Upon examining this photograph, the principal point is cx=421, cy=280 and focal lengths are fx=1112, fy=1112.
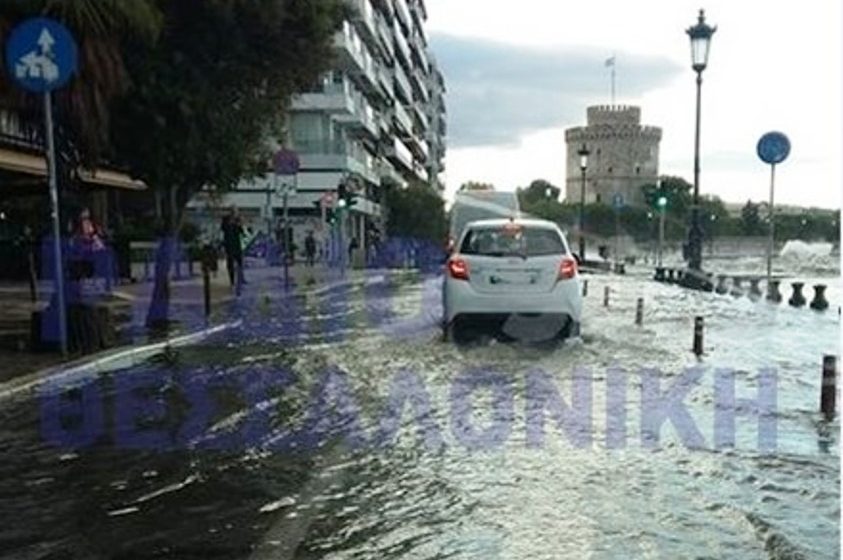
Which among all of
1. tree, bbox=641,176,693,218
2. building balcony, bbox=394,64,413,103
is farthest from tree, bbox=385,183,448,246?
tree, bbox=641,176,693,218

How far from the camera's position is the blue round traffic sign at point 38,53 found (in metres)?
11.1

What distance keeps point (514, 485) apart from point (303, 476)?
4.22 ft

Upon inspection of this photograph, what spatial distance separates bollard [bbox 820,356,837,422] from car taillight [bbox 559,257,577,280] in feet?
17.6

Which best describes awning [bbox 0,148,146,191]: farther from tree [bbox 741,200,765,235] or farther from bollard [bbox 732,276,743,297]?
tree [bbox 741,200,765,235]

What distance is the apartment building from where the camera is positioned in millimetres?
66062

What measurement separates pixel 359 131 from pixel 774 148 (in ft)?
190

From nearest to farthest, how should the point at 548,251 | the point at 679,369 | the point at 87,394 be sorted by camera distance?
the point at 87,394 → the point at 679,369 → the point at 548,251

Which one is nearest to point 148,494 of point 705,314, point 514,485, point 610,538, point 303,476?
point 303,476

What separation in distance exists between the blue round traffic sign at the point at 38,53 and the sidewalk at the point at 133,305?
2.91 metres

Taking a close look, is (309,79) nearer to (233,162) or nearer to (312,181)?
(233,162)

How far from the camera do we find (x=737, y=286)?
28.9 metres

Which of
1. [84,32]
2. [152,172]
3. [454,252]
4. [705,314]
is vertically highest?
[84,32]

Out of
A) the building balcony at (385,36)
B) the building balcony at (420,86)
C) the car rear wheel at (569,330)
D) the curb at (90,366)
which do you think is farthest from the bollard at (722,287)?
the building balcony at (420,86)

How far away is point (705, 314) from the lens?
→ 67.8 ft
